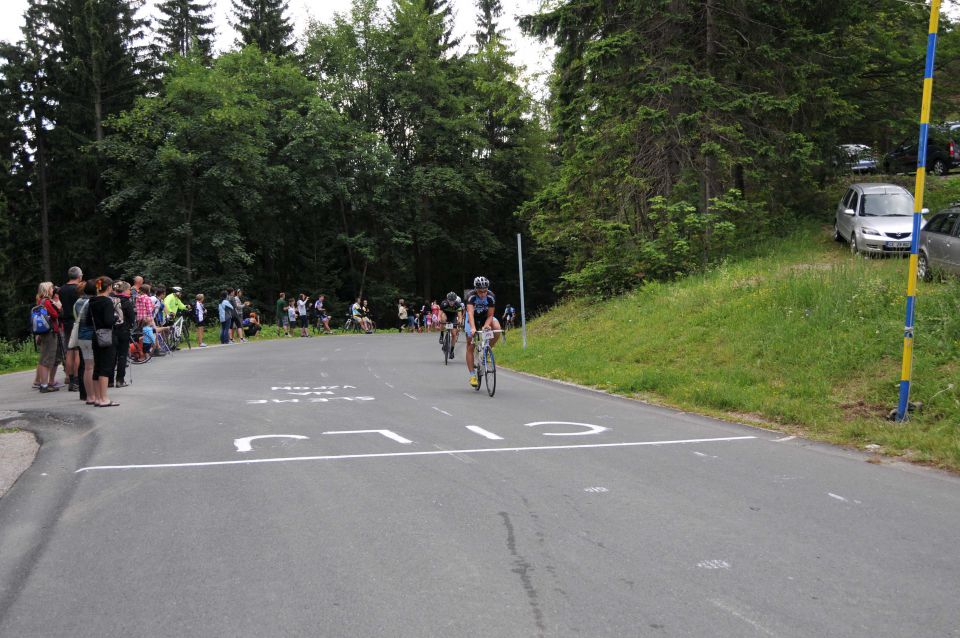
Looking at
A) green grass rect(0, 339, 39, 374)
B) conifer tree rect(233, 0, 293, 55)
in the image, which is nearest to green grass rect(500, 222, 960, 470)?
green grass rect(0, 339, 39, 374)

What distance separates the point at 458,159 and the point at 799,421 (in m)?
42.6

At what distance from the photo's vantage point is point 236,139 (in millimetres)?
38844

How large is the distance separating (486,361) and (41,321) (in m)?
7.77

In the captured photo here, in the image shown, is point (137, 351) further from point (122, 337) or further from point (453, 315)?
point (453, 315)

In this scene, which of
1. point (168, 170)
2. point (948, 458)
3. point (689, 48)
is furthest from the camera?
point (168, 170)

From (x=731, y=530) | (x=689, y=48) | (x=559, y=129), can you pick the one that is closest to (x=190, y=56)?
(x=559, y=129)

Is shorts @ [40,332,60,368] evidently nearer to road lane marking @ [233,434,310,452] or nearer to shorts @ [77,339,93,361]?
shorts @ [77,339,93,361]

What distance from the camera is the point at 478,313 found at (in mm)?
13297

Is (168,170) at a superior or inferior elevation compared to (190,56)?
inferior

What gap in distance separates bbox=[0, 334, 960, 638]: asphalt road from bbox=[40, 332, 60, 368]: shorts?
4704 millimetres

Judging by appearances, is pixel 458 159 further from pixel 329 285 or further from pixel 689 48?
pixel 689 48

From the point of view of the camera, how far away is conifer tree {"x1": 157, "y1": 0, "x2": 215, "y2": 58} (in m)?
49.3

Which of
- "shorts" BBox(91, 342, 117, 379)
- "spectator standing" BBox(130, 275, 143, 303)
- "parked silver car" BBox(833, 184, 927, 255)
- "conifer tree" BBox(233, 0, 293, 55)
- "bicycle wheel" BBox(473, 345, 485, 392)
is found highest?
"conifer tree" BBox(233, 0, 293, 55)

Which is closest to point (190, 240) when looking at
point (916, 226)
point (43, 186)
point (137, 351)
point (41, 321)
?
point (43, 186)
